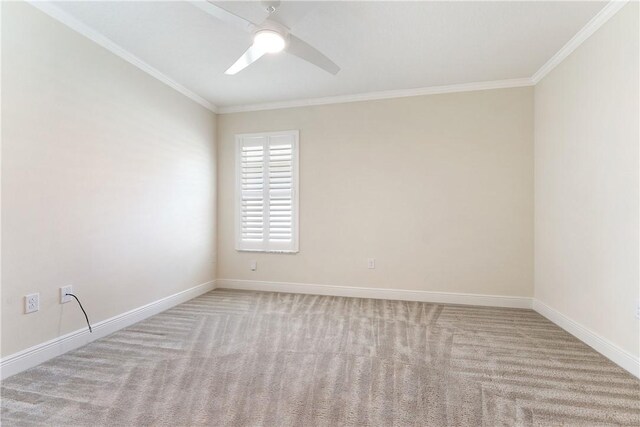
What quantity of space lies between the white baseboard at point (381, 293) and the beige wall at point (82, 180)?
0.94 m

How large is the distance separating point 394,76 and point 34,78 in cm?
307

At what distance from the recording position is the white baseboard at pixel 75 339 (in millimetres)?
2064

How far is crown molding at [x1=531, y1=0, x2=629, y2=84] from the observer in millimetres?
2205

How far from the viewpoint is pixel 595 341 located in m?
2.42

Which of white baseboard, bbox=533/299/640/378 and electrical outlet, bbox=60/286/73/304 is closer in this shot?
white baseboard, bbox=533/299/640/378

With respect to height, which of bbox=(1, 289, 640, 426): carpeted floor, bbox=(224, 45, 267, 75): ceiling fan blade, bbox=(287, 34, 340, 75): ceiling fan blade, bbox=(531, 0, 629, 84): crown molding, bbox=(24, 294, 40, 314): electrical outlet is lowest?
bbox=(1, 289, 640, 426): carpeted floor

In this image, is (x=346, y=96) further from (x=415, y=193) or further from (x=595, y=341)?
(x=595, y=341)

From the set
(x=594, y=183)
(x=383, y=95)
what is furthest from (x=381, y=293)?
(x=383, y=95)

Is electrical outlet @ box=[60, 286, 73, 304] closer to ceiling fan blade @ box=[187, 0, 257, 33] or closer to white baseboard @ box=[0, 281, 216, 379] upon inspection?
white baseboard @ box=[0, 281, 216, 379]

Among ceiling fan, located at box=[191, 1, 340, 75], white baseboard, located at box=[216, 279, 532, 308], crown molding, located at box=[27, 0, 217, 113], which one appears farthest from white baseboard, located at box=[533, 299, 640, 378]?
crown molding, located at box=[27, 0, 217, 113]

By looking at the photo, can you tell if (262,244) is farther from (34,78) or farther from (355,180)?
(34,78)

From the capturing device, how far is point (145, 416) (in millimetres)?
1640

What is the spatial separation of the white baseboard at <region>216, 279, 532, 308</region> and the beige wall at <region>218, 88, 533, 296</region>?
6 centimetres

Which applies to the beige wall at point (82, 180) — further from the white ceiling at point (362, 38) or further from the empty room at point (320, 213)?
the white ceiling at point (362, 38)
